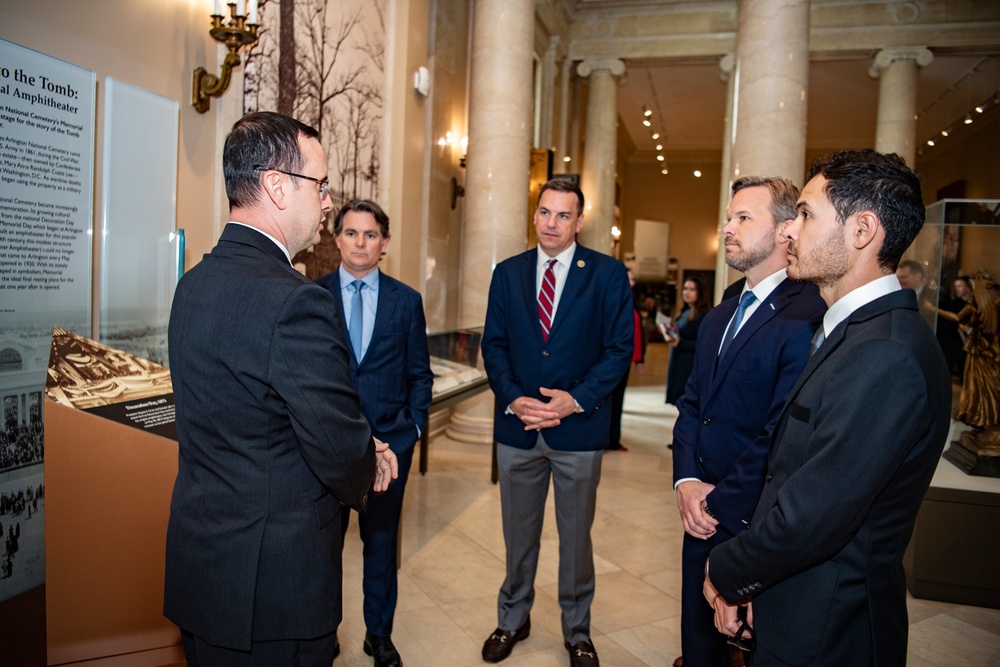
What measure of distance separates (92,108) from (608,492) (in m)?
4.32

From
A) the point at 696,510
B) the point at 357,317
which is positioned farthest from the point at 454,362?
the point at 696,510

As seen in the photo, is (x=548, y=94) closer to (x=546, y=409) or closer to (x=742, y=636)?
(x=546, y=409)

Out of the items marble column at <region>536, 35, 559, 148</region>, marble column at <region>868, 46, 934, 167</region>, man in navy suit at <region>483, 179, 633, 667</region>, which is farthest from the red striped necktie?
marble column at <region>868, 46, 934, 167</region>

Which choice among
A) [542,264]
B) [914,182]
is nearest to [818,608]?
[914,182]

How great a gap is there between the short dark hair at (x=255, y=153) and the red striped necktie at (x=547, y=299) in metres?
1.53

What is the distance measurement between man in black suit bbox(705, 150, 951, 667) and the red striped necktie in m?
1.40

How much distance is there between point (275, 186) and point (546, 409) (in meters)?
1.53

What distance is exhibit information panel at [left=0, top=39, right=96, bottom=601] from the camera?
2428 millimetres

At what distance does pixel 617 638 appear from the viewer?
10.3 ft

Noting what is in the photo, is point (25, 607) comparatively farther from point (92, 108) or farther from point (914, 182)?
point (914, 182)

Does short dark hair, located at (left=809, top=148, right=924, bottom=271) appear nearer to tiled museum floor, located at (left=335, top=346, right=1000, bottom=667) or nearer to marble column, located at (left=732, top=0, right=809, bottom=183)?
tiled museum floor, located at (left=335, top=346, right=1000, bottom=667)

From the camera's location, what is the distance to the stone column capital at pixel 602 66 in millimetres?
11234

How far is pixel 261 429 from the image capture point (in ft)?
4.69

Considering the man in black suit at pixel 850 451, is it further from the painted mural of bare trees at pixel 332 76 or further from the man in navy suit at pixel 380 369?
the painted mural of bare trees at pixel 332 76
